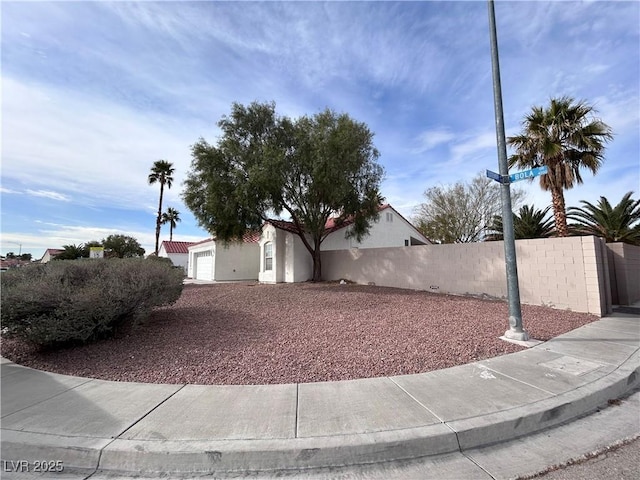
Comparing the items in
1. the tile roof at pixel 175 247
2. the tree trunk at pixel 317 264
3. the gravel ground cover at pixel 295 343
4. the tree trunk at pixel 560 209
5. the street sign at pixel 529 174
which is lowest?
the gravel ground cover at pixel 295 343

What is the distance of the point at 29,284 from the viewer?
5512 millimetres

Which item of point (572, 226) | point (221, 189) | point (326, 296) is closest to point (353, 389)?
point (326, 296)

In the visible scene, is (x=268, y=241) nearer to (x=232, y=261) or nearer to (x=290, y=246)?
(x=290, y=246)

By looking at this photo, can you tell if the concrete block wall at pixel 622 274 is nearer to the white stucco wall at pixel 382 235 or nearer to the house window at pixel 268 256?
the white stucco wall at pixel 382 235

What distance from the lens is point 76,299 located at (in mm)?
5410

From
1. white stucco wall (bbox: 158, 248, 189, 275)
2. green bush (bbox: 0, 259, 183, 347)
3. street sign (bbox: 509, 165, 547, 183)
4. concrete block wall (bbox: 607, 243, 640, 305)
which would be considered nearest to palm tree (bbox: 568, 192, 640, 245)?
concrete block wall (bbox: 607, 243, 640, 305)

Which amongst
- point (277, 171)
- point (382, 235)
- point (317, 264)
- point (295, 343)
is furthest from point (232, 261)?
point (295, 343)

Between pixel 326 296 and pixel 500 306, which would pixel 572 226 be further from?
pixel 326 296

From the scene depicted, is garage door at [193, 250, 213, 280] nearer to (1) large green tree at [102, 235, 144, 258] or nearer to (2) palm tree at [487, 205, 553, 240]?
(1) large green tree at [102, 235, 144, 258]

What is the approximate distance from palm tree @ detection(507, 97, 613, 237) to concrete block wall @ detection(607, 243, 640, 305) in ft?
5.81

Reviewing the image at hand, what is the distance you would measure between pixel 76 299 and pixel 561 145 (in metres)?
16.3

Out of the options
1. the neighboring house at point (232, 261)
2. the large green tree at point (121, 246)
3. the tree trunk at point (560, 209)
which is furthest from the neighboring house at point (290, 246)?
the large green tree at point (121, 246)

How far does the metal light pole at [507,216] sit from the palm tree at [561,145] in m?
8.44

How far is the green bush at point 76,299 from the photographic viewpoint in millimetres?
5312
